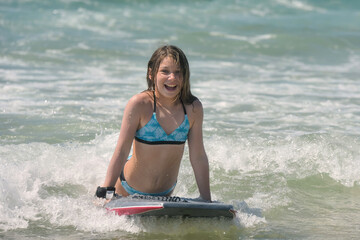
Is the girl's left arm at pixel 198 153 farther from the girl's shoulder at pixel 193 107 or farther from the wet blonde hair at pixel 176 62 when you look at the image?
the wet blonde hair at pixel 176 62

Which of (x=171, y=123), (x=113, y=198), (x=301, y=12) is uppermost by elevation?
(x=301, y=12)

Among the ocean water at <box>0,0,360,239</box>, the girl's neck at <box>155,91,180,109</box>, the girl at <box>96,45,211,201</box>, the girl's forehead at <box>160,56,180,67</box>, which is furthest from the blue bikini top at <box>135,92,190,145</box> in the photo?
the ocean water at <box>0,0,360,239</box>

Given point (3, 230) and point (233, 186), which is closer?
point (3, 230)

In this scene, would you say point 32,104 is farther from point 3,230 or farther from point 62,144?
point 3,230

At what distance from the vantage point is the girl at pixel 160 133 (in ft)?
14.7

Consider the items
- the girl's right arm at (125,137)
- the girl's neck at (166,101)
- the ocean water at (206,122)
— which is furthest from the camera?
the ocean water at (206,122)

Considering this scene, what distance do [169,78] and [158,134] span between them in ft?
1.41

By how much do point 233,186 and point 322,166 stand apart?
3.78 feet

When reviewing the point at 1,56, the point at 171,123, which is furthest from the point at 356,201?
the point at 1,56

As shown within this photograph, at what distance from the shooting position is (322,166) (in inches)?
257

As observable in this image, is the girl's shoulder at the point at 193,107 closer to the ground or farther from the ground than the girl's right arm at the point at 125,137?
farther from the ground

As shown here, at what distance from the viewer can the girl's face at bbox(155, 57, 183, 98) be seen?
4.50 meters

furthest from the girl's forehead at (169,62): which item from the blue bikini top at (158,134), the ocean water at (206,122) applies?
the ocean water at (206,122)

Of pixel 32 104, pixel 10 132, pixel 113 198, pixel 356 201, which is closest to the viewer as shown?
pixel 113 198
